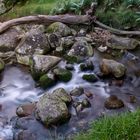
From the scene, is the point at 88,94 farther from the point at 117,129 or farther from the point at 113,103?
the point at 117,129

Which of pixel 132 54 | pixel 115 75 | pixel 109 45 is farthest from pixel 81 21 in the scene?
pixel 115 75

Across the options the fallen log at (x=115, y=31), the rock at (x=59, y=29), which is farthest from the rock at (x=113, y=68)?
the rock at (x=59, y=29)

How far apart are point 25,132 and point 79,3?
5837 mm

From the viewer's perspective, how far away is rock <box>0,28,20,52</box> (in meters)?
10.0

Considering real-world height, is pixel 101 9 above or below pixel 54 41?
above

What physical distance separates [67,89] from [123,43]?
254cm

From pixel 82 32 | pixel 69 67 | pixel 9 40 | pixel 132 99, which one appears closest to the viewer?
pixel 132 99

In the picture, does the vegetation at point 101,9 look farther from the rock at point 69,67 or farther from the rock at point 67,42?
the rock at point 69,67

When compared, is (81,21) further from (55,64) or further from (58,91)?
(58,91)

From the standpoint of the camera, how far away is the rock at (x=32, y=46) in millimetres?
9375

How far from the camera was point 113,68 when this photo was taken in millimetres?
8102

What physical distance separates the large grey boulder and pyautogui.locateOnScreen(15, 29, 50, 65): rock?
1.58ft

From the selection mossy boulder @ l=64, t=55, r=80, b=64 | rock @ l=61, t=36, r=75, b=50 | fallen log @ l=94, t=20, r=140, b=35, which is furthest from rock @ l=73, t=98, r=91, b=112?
fallen log @ l=94, t=20, r=140, b=35

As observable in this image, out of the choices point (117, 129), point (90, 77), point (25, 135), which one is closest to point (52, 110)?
point (25, 135)
